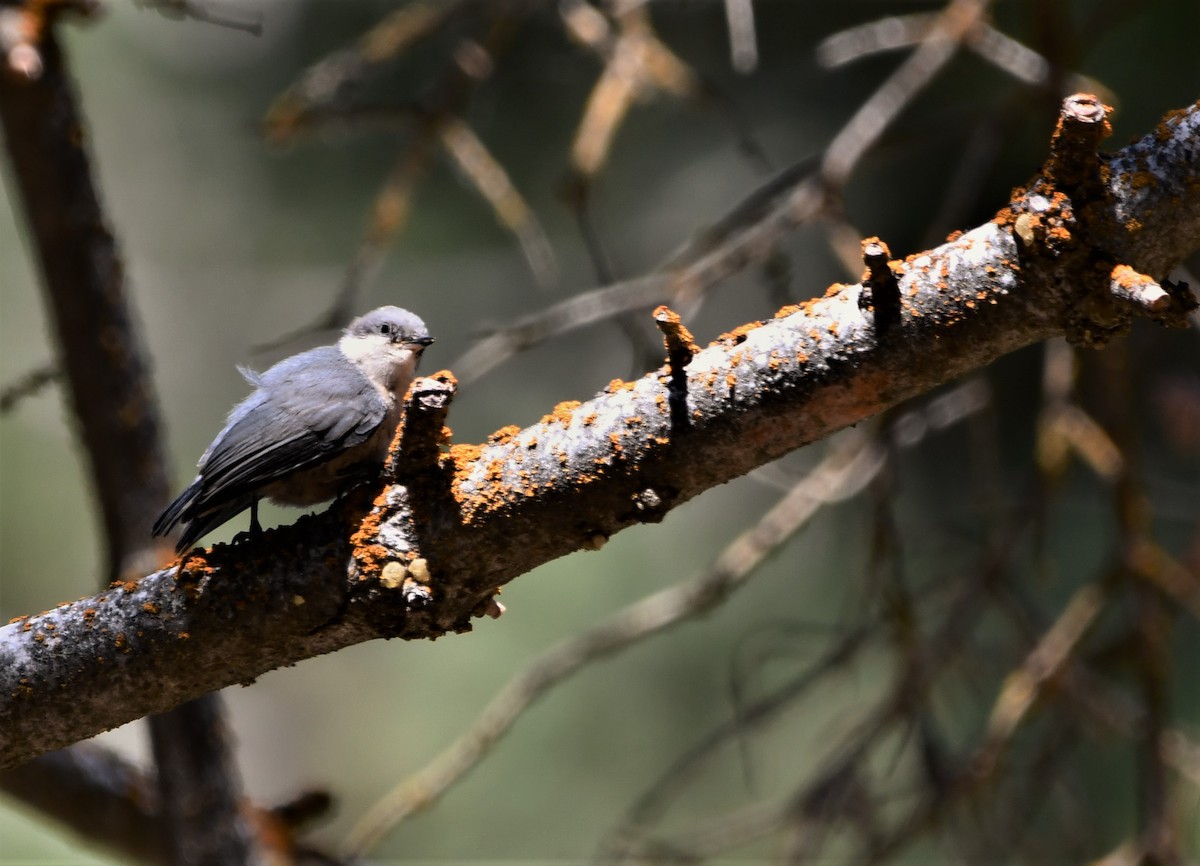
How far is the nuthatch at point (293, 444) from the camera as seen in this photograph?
2.06 metres

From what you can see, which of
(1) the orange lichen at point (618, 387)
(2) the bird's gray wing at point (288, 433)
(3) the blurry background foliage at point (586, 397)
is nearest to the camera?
(1) the orange lichen at point (618, 387)

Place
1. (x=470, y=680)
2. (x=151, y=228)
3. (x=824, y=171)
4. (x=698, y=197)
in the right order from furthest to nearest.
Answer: (x=151, y=228), (x=698, y=197), (x=470, y=680), (x=824, y=171)

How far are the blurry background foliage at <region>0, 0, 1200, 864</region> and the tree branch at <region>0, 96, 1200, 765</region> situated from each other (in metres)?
1.72

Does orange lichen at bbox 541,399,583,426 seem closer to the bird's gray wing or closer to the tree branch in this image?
the tree branch

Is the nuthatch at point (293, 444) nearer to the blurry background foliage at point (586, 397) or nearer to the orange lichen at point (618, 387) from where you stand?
the orange lichen at point (618, 387)

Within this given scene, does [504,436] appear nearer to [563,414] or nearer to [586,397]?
[563,414]

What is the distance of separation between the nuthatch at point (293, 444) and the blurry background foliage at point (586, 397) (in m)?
1.21

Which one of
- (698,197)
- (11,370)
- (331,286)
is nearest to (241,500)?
(698,197)

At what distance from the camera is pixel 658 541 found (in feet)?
19.4

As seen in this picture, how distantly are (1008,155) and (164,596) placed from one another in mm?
4336

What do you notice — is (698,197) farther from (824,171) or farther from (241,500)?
(241,500)

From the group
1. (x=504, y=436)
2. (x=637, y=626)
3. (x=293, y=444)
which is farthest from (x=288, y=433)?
(x=637, y=626)

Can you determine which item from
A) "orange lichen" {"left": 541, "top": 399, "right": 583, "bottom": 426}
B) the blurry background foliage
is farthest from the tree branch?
the blurry background foliage

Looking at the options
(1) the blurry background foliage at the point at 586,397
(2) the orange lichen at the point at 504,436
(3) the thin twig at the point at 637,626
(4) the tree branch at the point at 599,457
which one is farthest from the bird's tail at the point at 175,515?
(1) the blurry background foliage at the point at 586,397
